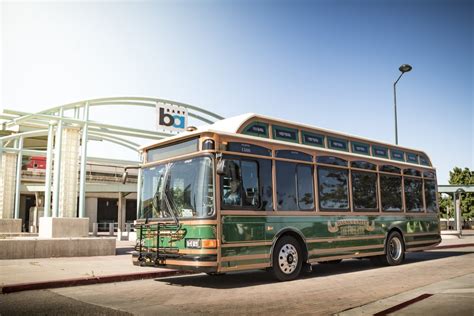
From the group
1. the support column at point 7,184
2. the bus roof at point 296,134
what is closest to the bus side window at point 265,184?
the bus roof at point 296,134

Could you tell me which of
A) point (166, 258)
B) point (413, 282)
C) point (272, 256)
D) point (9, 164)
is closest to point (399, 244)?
point (413, 282)

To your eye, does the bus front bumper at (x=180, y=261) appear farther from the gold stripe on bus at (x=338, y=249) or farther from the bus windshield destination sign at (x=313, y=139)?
the bus windshield destination sign at (x=313, y=139)

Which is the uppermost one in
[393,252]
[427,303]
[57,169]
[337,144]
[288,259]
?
[337,144]

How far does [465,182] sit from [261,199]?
63.2 meters

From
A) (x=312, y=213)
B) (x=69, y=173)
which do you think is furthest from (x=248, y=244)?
(x=69, y=173)

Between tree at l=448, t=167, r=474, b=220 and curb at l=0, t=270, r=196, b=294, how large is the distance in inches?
2231

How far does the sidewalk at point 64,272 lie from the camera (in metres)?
9.52

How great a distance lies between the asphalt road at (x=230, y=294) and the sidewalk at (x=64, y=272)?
1.23 ft

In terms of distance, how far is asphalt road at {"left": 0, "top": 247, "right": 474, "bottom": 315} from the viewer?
6984mm

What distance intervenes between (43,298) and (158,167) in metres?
3.51

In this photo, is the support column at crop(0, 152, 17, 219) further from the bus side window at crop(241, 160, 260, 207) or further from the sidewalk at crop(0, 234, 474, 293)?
the bus side window at crop(241, 160, 260, 207)

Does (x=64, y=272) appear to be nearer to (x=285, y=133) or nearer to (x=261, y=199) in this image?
(x=261, y=199)

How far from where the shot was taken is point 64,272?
11141mm

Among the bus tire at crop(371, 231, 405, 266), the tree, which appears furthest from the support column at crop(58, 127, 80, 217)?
A: the tree
